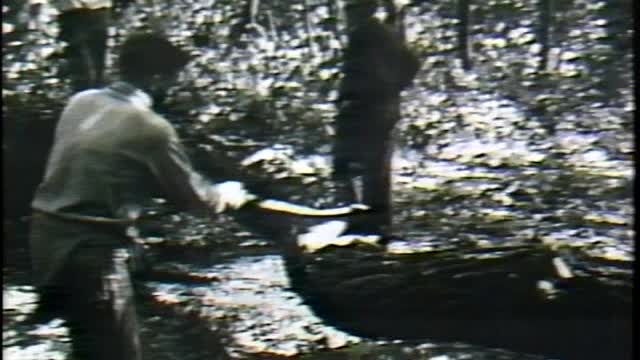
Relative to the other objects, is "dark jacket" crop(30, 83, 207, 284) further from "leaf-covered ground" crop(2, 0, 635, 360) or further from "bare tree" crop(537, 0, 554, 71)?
"bare tree" crop(537, 0, 554, 71)

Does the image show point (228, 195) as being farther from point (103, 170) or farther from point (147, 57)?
point (147, 57)

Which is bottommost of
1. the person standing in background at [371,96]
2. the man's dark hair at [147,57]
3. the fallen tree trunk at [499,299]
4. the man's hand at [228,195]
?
the fallen tree trunk at [499,299]

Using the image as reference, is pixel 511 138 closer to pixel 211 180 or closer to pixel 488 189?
pixel 488 189

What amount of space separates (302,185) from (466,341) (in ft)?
2.35

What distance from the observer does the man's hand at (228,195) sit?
10.9 feet

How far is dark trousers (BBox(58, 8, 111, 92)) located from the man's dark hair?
7 cm

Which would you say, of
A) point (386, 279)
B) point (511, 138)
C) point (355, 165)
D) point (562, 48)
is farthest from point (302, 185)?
point (562, 48)

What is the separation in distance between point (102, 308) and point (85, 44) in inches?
33.3

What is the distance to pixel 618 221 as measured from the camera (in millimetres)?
3262

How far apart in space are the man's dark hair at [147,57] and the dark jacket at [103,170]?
65 millimetres

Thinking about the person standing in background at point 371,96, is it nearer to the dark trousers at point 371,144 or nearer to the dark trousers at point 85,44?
the dark trousers at point 371,144

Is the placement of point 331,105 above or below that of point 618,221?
above

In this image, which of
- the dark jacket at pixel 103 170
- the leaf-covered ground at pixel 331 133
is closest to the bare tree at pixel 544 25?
the leaf-covered ground at pixel 331 133

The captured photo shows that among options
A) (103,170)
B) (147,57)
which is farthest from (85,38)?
(103,170)
